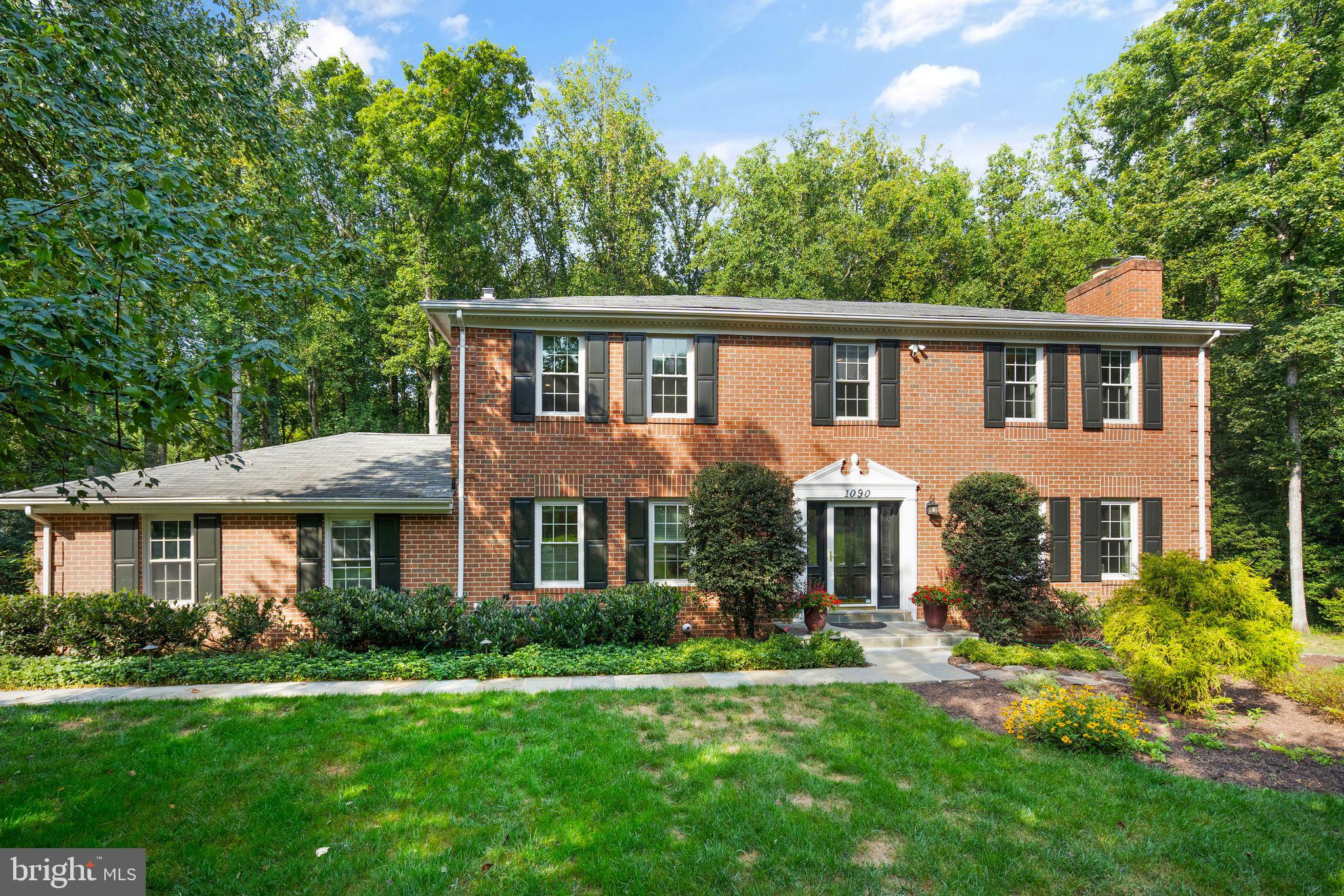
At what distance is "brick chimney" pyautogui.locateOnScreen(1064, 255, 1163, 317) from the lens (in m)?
12.2

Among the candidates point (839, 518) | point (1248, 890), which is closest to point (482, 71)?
point (839, 518)

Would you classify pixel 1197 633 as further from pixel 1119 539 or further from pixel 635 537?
pixel 635 537

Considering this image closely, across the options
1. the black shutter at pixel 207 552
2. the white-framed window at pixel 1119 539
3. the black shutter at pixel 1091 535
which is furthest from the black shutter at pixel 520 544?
the white-framed window at pixel 1119 539

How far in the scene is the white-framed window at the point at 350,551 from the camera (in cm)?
999

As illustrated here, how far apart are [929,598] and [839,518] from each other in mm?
2134

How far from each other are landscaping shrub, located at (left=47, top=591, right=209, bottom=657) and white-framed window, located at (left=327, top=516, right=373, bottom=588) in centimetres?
189

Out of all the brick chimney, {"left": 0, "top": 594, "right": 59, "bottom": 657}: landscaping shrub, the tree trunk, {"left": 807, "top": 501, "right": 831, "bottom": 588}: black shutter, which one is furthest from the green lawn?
the tree trunk

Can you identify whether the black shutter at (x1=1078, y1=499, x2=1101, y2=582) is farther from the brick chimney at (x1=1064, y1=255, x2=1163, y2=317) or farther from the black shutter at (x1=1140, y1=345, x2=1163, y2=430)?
the brick chimney at (x1=1064, y1=255, x2=1163, y2=317)

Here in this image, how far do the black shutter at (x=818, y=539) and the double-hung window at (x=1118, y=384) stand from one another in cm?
632

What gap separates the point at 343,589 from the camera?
351 inches

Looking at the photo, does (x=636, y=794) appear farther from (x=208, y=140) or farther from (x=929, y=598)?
(x=208, y=140)

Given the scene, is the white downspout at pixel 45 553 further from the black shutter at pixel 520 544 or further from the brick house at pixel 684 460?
the black shutter at pixel 520 544

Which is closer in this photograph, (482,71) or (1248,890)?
(1248,890)

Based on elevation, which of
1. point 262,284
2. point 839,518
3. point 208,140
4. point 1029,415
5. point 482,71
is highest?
point 482,71
